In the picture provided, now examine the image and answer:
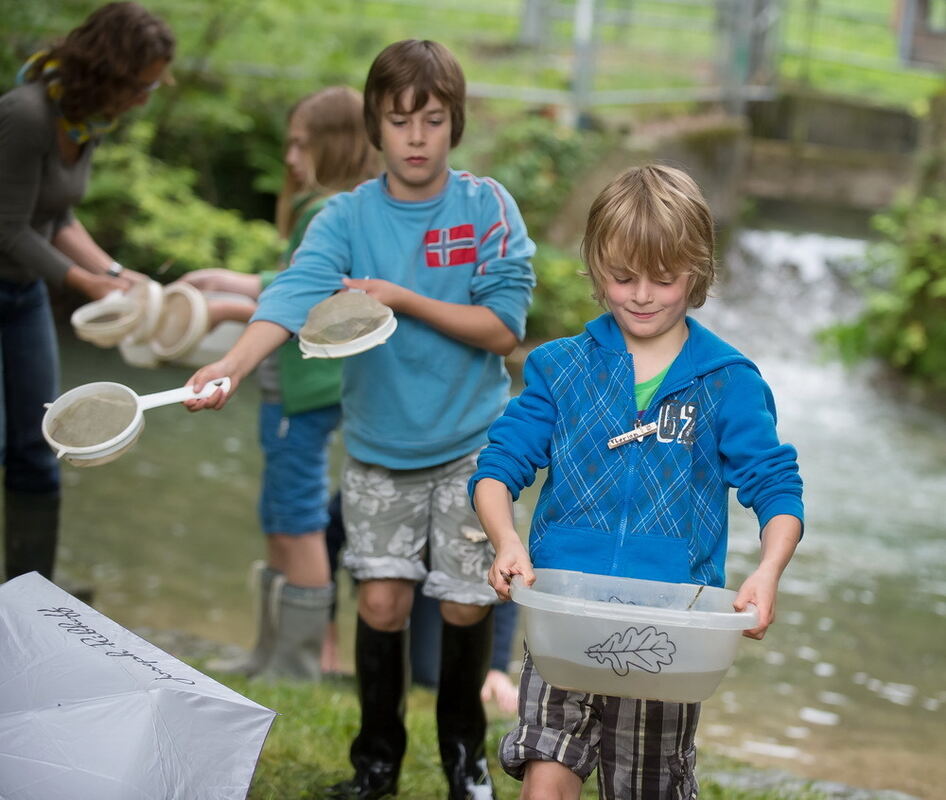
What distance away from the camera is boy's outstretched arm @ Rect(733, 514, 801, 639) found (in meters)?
2.12

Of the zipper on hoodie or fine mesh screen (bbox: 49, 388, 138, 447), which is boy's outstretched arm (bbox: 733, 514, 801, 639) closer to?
the zipper on hoodie

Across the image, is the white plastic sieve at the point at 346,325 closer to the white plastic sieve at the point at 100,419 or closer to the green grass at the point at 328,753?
the white plastic sieve at the point at 100,419

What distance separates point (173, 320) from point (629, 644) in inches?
91.5

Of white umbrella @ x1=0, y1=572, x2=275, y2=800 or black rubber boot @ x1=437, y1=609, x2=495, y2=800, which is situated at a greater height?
white umbrella @ x1=0, y1=572, x2=275, y2=800

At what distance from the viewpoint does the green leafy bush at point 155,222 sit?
8773 mm

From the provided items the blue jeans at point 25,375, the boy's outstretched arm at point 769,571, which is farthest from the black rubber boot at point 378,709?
the blue jeans at point 25,375

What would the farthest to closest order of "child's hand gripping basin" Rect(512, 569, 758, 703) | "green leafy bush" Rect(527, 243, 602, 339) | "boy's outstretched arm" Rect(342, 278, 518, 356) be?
1. "green leafy bush" Rect(527, 243, 602, 339)
2. "boy's outstretched arm" Rect(342, 278, 518, 356)
3. "child's hand gripping basin" Rect(512, 569, 758, 703)

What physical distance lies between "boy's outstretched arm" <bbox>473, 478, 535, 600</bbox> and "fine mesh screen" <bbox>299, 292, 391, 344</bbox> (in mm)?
506

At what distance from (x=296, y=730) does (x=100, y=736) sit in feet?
4.74

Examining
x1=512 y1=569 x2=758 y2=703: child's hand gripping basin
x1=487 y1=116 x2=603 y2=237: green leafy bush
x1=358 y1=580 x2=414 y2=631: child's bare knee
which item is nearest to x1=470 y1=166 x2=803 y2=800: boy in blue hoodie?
x1=512 y1=569 x2=758 y2=703: child's hand gripping basin

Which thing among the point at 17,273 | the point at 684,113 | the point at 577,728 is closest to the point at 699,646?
the point at 577,728

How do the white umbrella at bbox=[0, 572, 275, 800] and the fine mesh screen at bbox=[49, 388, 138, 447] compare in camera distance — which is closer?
the white umbrella at bbox=[0, 572, 275, 800]

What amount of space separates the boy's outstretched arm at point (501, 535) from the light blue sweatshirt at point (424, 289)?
2.07 ft

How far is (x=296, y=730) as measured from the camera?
3.52 m
